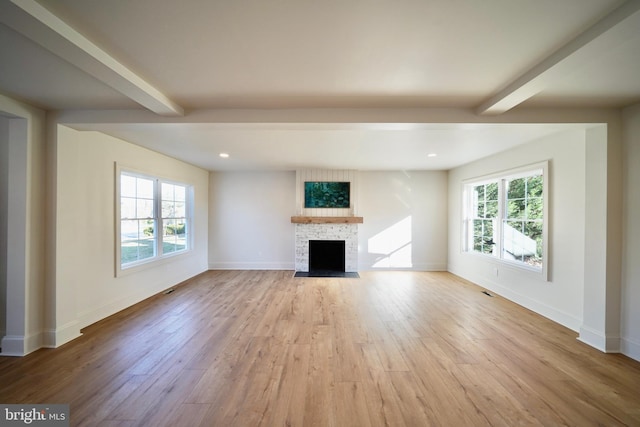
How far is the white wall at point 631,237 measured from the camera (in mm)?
2373

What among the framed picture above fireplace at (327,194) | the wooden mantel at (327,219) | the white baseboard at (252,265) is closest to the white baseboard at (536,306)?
the wooden mantel at (327,219)

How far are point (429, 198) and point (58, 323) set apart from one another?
263 inches

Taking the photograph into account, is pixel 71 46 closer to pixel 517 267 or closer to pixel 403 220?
pixel 517 267

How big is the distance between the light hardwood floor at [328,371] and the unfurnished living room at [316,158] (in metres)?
0.02

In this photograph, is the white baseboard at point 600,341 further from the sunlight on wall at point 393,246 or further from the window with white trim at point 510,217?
the sunlight on wall at point 393,246

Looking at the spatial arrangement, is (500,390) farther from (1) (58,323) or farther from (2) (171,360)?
(1) (58,323)

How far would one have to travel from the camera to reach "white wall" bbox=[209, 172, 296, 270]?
6125 mm

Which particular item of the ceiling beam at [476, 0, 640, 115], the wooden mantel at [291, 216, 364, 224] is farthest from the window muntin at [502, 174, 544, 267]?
the wooden mantel at [291, 216, 364, 224]

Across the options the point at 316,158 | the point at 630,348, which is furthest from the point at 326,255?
the point at 630,348

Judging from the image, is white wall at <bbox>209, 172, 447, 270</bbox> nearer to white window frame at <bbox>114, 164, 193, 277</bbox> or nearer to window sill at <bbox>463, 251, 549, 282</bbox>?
white window frame at <bbox>114, 164, 193, 277</bbox>

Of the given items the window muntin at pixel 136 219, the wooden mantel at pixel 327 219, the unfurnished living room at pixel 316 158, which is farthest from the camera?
the wooden mantel at pixel 327 219

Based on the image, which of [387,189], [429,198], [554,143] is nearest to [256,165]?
[387,189]

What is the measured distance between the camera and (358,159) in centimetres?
472

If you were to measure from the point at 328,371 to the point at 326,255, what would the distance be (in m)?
4.08
